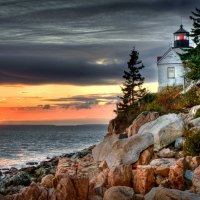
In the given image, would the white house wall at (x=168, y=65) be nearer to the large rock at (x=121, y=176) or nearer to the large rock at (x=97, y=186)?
the large rock at (x=97, y=186)

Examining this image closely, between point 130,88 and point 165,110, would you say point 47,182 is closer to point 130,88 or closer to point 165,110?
point 165,110

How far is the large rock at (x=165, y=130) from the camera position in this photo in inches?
816

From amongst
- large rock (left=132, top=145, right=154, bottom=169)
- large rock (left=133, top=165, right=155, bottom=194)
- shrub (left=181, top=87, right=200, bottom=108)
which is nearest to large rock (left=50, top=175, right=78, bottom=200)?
large rock (left=133, top=165, right=155, bottom=194)

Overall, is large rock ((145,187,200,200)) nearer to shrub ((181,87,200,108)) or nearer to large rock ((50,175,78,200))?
large rock ((50,175,78,200))

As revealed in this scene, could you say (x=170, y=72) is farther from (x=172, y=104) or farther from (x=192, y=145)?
(x=192, y=145)

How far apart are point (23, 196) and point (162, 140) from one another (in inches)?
284

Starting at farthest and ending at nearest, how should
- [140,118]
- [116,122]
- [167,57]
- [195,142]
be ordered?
[167,57] < [116,122] < [140,118] < [195,142]

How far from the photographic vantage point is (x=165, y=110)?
28109 mm

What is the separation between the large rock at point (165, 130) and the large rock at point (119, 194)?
5.29m

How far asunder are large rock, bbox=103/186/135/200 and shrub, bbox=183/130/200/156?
4605 mm

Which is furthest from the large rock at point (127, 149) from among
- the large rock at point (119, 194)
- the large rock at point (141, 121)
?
the large rock at point (119, 194)

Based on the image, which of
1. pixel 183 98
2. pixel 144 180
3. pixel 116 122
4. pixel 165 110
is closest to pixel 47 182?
pixel 144 180

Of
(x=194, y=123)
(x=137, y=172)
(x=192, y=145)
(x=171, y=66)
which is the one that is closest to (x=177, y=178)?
(x=137, y=172)

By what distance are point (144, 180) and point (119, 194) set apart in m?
1.93
